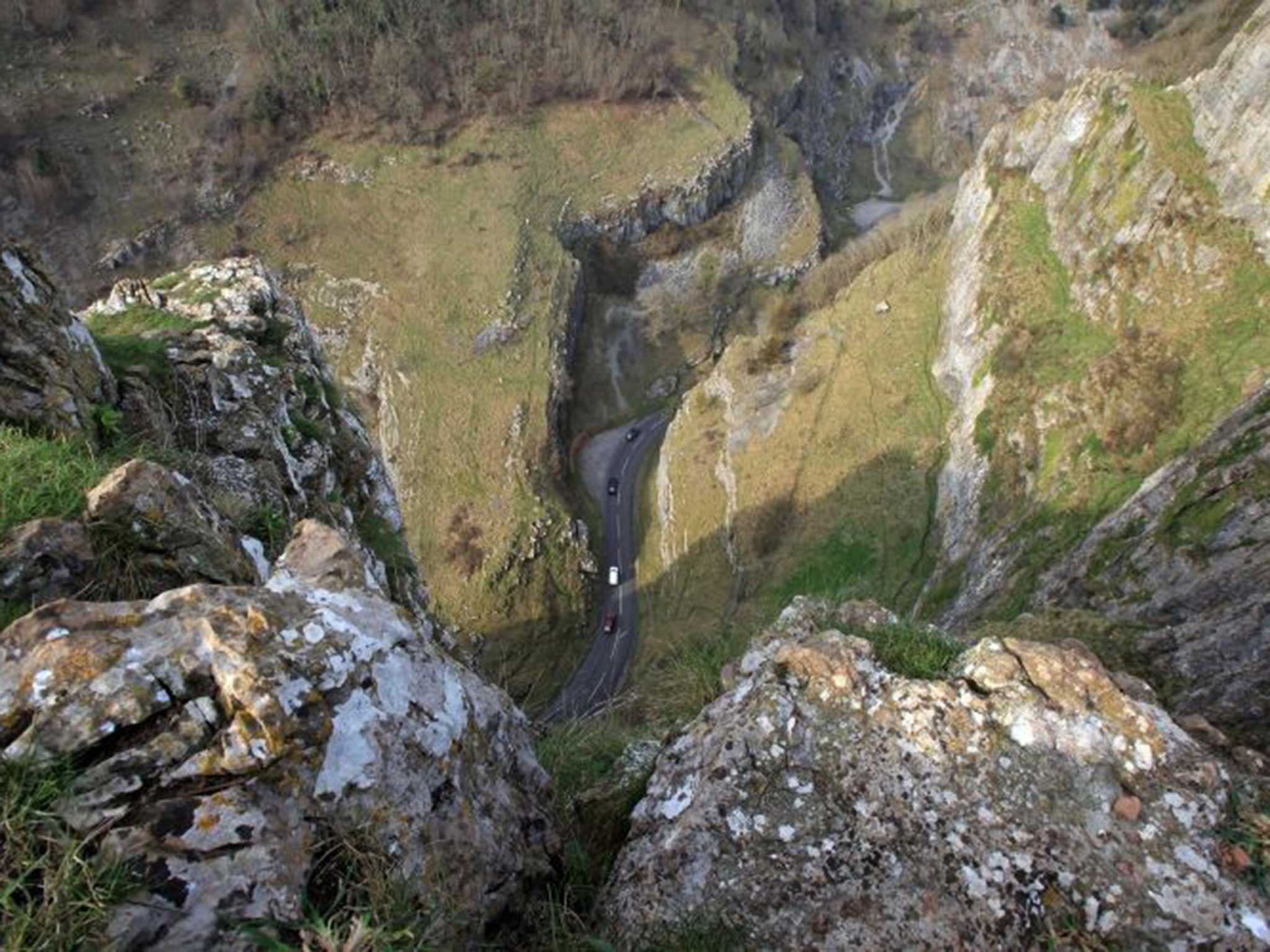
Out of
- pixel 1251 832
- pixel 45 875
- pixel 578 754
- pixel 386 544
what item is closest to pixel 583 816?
pixel 578 754

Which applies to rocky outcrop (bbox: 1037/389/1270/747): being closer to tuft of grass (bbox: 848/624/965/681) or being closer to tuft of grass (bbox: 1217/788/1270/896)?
tuft of grass (bbox: 1217/788/1270/896)

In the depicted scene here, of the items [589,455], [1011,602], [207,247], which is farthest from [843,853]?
[207,247]

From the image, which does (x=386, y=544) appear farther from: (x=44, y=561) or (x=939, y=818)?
(x=939, y=818)

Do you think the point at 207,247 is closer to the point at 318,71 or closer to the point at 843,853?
the point at 318,71

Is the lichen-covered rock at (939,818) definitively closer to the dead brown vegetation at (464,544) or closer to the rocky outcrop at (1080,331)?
the rocky outcrop at (1080,331)

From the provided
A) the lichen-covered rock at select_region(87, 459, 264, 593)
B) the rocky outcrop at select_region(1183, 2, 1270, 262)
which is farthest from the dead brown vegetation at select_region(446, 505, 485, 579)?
the rocky outcrop at select_region(1183, 2, 1270, 262)
